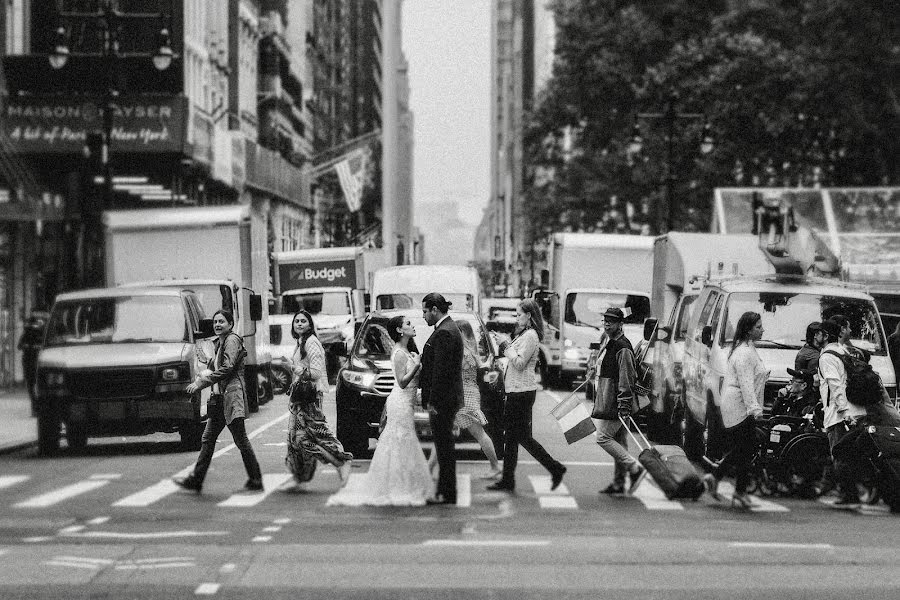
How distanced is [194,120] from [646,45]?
66.5ft

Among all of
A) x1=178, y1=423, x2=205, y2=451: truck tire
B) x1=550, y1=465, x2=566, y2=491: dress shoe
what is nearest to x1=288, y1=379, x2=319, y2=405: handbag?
x1=550, y1=465, x2=566, y2=491: dress shoe

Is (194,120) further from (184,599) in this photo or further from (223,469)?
(184,599)

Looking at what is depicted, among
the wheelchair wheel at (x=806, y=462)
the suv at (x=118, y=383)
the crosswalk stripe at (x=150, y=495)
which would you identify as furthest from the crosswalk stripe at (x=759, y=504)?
the suv at (x=118, y=383)

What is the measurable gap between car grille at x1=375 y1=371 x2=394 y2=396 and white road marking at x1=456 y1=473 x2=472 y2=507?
→ 68.6 inches

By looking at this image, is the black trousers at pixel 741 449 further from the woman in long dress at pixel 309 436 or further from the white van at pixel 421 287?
the white van at pixel 421 287

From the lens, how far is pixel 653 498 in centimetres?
1708

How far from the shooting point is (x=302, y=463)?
17422 mm

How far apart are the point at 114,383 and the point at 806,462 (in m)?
8.79

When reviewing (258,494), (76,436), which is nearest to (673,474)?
(258,494)

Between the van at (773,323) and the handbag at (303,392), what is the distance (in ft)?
15.3

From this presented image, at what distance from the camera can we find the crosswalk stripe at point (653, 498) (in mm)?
16281

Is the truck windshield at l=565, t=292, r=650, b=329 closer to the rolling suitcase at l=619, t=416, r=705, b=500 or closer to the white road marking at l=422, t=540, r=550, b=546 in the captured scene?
the rolling suitcase at l=619, t=416, r=705, b=500

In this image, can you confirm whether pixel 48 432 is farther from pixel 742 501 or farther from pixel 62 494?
pixel 742 501

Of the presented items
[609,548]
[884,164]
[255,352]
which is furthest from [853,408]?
[884,164]
